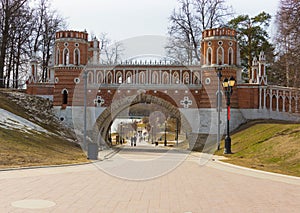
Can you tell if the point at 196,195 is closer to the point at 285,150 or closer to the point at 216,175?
the point at 216,175

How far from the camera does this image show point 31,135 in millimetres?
23078

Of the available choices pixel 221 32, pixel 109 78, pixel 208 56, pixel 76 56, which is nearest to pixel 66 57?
pixel 76 56

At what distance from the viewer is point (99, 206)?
27.0 feet

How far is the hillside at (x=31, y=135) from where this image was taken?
55.2ft

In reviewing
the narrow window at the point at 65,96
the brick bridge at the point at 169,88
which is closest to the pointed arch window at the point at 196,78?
the brick bridge at the point at 169,88

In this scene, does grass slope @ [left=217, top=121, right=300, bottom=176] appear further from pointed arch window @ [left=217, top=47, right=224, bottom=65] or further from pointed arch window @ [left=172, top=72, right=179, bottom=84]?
pointed arch window @ [left=172, top=72, right=179, bottom=84]

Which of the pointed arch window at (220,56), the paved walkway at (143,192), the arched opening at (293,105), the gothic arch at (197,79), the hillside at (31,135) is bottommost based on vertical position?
the paved walkway at (143,192)

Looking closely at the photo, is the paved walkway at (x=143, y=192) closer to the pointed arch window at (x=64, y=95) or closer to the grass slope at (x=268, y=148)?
the grass slope at (x=268, y=148)

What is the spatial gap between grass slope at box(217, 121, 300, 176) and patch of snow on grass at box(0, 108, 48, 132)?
11697 millimetres

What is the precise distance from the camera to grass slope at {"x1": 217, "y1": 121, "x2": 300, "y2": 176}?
16597mm

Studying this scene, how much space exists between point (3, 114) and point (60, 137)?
14.1ft

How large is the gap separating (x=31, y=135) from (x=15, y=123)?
6.27 feet

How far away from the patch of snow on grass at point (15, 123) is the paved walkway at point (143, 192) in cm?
1003

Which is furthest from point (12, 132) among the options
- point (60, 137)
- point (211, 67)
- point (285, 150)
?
point (211, 67)
